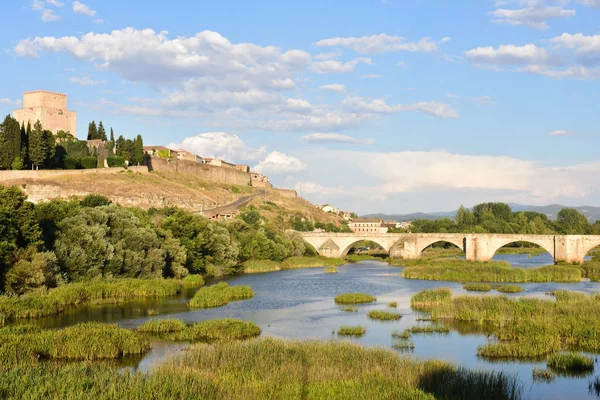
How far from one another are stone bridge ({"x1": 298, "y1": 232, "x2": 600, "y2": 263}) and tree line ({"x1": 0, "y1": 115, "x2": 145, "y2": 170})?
107 feet

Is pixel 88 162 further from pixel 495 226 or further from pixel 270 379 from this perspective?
pixel 270 379

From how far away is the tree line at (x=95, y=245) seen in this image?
98.5ft

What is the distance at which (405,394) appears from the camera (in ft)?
46.6

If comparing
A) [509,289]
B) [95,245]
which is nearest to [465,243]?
[509,289]

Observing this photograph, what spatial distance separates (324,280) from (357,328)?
2416 cm

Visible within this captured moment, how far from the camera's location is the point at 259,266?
57.2m

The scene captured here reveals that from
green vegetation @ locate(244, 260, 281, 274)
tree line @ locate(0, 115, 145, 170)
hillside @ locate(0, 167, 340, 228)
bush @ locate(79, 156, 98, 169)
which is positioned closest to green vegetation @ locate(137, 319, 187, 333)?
green vegetation @ locate(244, 260, 281, 274)

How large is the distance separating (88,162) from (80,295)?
5943 centimetres

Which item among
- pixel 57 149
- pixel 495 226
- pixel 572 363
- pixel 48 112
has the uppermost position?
pixel 48 112

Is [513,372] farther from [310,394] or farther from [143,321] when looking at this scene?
[143,321]

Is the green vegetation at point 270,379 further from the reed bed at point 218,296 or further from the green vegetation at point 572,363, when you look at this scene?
the reed bed at point 218,296

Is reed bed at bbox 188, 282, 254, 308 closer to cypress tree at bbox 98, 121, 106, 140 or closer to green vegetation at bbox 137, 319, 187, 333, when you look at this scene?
green vegetation at bbox 137, 319, 187, 333

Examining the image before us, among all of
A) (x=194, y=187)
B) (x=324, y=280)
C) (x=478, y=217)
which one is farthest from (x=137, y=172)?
(x=478, y=217)

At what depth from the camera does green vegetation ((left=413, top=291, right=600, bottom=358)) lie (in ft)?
67.8
